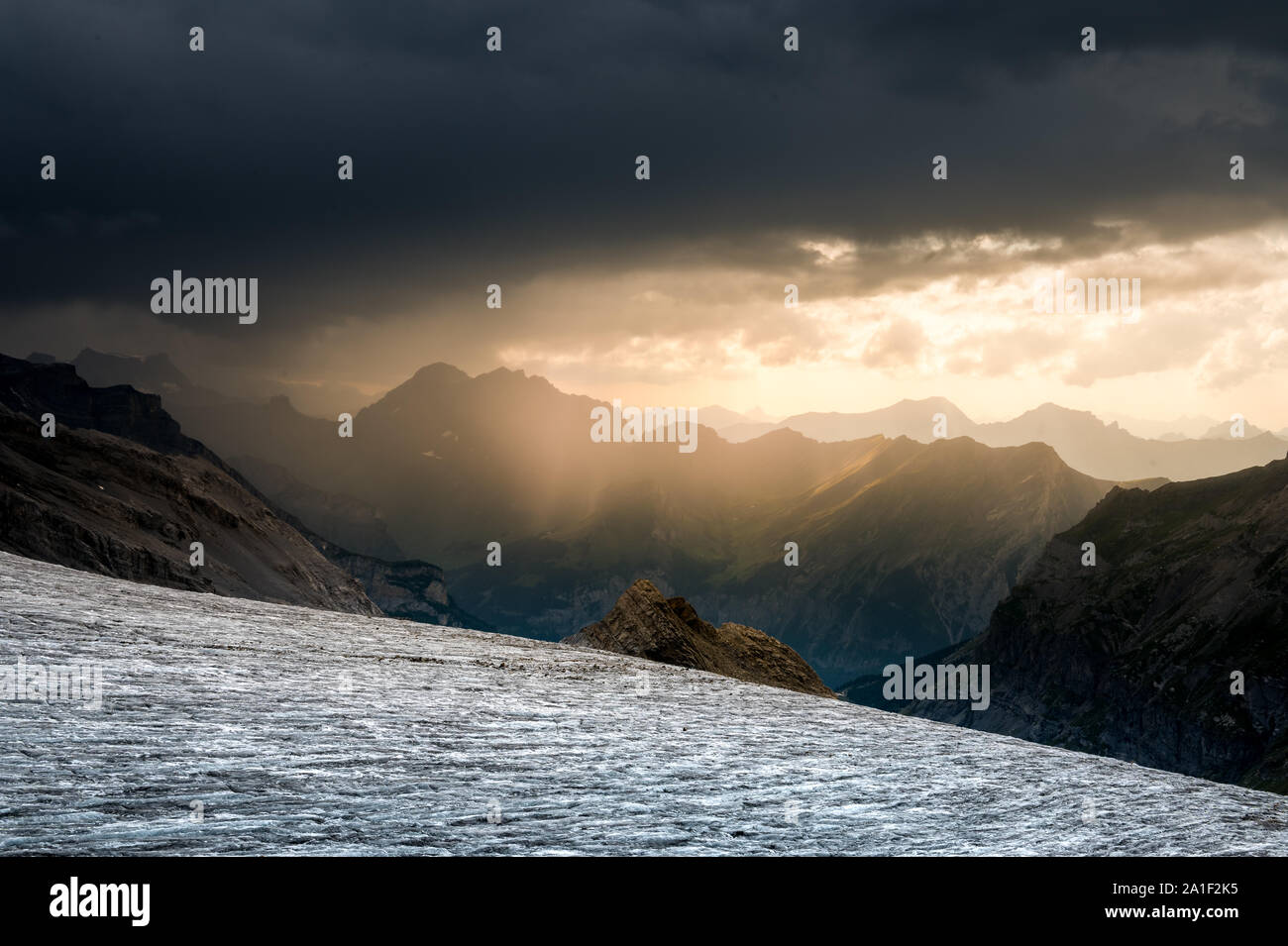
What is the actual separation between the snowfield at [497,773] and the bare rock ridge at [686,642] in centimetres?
2969

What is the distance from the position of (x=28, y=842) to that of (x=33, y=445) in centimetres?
18648

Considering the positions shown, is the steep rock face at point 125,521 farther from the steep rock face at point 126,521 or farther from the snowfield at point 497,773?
the snowfield at point 497,773

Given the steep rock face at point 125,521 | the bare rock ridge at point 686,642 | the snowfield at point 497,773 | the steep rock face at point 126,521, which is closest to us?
the snowfield at point 497,773

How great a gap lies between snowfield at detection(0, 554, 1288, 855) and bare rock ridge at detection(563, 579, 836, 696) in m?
29.7

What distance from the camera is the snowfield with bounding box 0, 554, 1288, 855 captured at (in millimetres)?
9008

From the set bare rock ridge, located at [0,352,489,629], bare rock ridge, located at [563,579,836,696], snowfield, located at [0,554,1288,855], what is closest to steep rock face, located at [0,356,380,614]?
bare rock ridge, located at [0,352,489,629]

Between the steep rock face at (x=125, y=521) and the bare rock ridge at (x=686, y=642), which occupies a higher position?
the steep rock face at (x=125, y=521)

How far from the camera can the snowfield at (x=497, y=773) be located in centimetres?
901

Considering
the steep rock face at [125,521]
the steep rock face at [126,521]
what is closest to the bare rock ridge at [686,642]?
the steep rock face at [125,521]

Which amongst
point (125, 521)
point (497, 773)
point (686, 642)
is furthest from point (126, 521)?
point (497, 773)

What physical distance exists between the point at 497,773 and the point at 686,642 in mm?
40833

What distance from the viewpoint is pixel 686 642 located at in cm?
5156

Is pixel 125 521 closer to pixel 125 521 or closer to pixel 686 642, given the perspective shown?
pixel 125 521
